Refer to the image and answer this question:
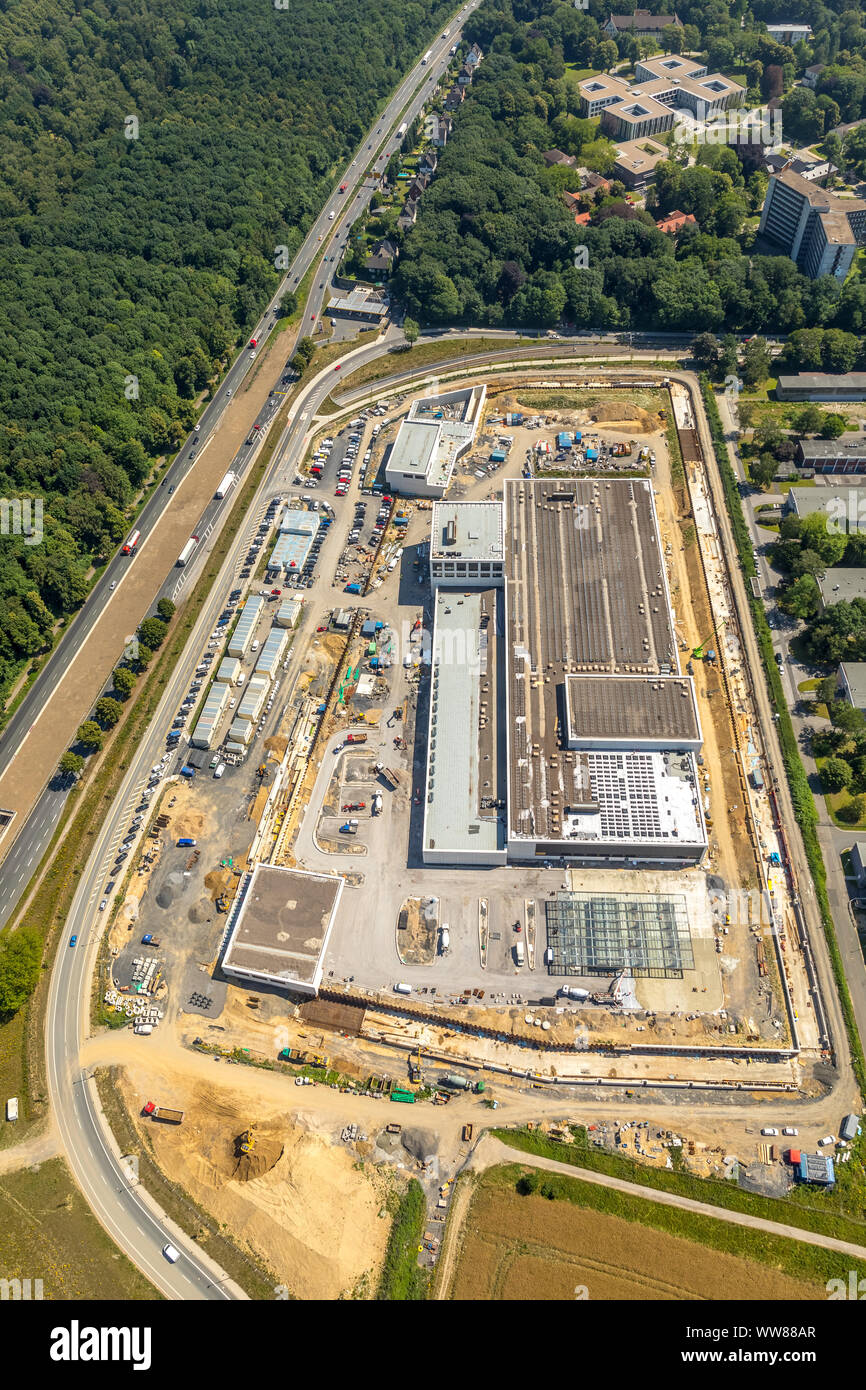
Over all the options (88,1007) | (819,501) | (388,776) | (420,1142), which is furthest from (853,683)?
(88,1007)

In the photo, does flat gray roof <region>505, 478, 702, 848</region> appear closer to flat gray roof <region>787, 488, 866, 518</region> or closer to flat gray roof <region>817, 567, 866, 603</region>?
flat gray roof <region>787, 488, 866, 518</region>

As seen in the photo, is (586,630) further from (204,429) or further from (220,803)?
(204,429)

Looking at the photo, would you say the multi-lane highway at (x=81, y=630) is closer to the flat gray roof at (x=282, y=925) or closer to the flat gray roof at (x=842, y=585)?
the flat gray roof at (x=282, y=925)

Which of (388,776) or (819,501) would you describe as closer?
(388,776)

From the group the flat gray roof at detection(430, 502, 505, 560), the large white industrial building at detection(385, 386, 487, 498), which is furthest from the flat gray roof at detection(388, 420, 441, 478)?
the flat gray roof at detection(430, 502, 505, 560)

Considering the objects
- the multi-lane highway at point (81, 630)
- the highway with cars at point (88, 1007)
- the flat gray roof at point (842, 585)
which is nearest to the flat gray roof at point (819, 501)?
the flat gray roof at point (842, 585)

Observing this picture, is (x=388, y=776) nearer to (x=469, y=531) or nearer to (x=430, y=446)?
(x=469, y=531)
